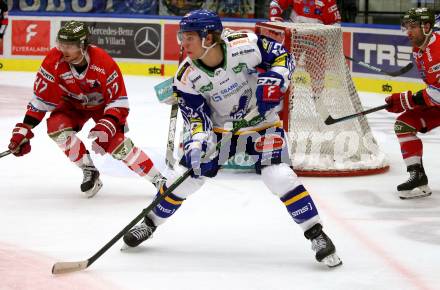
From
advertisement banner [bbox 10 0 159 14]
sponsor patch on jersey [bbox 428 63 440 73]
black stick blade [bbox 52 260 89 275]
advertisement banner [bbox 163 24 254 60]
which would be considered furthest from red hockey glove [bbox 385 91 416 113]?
advertisement banner [bbox 10 0 159 14]

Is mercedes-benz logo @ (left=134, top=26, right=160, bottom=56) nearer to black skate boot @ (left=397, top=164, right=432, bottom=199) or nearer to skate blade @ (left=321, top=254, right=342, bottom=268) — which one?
black skate boot @ (left=397, top=164, right=432, bottom=199)

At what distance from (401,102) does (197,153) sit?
1743mm

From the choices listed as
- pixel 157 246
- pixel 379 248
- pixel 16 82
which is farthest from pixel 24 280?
pixel 16 82

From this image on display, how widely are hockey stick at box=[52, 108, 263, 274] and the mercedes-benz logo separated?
6.93 metres

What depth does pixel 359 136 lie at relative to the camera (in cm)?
575

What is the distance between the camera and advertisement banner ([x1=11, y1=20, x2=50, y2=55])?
1070 centimetres

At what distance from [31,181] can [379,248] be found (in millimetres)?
2302

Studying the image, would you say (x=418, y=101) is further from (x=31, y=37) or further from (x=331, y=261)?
(x=31, y=37)

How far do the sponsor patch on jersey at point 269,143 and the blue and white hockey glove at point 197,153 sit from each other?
0.20 m

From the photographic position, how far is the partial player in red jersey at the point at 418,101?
476 cm

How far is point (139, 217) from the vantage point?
11.7 ft

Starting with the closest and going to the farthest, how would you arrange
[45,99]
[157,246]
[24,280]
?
[24,280] → [157,246] → [45,99]

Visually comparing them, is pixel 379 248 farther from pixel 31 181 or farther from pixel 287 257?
pixel 31 181

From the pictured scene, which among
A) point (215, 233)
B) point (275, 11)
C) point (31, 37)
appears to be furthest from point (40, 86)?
point (31, 37)
